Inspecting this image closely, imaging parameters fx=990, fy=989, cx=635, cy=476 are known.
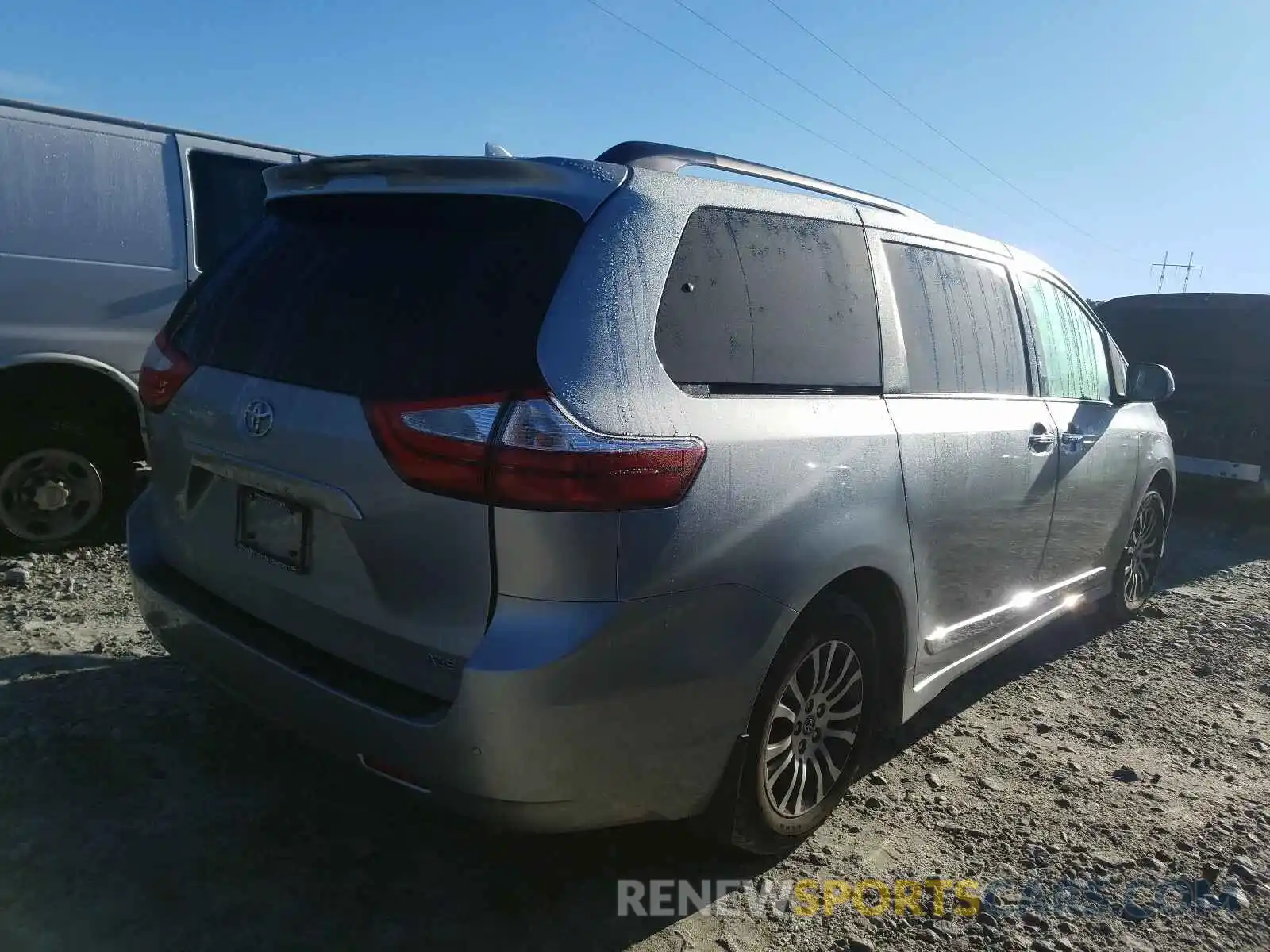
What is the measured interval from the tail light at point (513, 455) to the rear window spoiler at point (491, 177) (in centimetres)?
52

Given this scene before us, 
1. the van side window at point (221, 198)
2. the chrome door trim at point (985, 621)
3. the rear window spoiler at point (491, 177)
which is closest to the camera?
the rear window spoiler at point (491, 177)

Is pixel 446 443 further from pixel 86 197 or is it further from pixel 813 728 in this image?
pixel 86 197

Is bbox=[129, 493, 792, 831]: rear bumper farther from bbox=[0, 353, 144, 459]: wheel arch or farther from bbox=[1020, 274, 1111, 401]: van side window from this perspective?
bbox=[0, 353, 144, 459]: wheel arch

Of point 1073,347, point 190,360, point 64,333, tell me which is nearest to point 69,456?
point 64,333

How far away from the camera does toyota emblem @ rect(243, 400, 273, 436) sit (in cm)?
231

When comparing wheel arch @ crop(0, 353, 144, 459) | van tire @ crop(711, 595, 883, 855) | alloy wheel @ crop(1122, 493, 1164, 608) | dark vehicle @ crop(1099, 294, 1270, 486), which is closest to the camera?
van tire @ crop(711, 595, 883, 855)

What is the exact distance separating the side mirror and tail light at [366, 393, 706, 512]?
11.9ft

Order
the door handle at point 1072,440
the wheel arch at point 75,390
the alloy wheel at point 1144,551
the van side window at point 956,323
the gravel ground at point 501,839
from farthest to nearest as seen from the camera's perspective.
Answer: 1. the alloy wheel at point 1144,551
2. the wheel arch at point 75,390
3. the door handle at point 1072,440
4. the van side window at point 956,323
5. the gravel ground at point 501,839

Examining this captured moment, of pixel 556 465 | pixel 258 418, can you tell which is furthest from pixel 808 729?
pixel 258 418

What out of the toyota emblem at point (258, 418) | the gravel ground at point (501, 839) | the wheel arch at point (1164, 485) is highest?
the toyota emblem at point (258, 418)

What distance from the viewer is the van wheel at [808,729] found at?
2.54 metres

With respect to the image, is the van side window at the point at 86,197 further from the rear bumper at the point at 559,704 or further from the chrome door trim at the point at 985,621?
the chrome door trim at the point at 985,621

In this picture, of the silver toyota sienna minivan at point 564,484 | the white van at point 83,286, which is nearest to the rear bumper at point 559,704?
the silver toyota sienna minivan at point 564,484

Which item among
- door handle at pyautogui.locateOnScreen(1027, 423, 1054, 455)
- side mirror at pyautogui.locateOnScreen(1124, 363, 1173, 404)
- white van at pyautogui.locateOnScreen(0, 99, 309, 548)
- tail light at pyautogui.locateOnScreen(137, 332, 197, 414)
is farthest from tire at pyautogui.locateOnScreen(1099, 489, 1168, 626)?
white van at pyautogui.locateOnScreen(0, 99, 309, 548)
